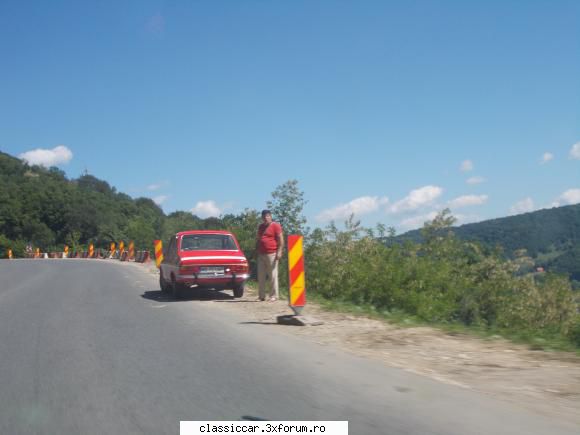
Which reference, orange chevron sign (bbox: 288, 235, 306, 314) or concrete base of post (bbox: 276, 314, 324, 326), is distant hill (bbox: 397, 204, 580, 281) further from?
concrete base of post (bbox: 276, 314, 324, 326)

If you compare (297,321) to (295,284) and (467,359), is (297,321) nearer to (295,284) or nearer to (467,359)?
(295,284)

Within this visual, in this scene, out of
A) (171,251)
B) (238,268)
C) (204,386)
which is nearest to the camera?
(204,386)

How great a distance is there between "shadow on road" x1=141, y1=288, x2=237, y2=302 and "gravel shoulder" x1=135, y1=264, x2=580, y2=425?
3742 mm

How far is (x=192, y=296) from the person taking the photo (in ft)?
46.2

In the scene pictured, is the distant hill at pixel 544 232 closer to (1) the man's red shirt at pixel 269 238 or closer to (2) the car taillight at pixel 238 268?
(2) the car taillight at pixel 238 268

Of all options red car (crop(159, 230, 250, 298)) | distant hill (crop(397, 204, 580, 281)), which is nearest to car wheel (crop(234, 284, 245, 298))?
red car (crop(159, 230, 250, 298))

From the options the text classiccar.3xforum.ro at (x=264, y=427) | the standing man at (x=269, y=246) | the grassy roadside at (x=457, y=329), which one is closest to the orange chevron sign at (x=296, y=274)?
the grassy roadside at (x=457, y=329)

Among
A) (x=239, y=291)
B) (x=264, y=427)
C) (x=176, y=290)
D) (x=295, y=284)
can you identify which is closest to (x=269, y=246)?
(x=239, y=291)

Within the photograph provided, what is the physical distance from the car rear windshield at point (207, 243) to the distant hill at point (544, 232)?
141ft

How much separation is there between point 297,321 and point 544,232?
59.3m

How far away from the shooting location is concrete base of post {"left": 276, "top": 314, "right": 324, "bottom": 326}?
29.9 feet

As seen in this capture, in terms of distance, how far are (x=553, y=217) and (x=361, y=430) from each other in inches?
2808

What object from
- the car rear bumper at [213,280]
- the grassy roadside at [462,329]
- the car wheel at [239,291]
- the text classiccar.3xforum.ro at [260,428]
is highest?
the car rear bumper at [213,280]

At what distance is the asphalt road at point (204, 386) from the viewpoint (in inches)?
168
